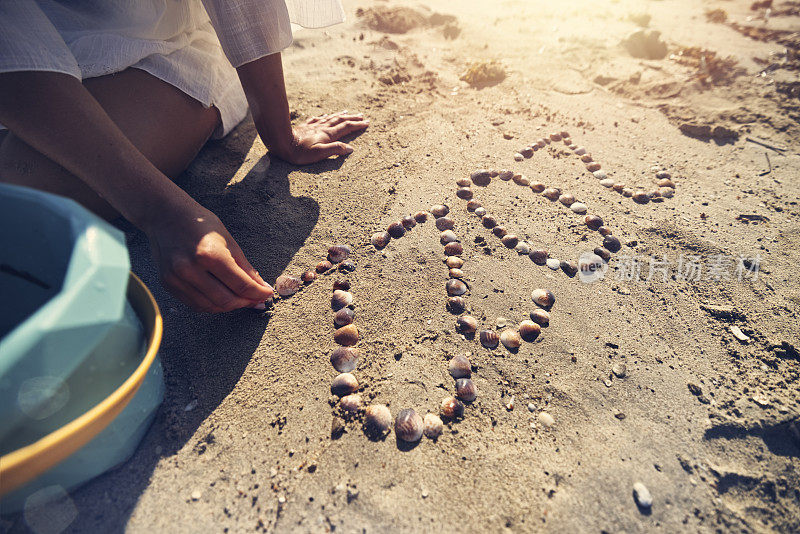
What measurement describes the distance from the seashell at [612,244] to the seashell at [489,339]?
96 cm

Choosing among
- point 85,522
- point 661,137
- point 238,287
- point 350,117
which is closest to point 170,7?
point 350,117

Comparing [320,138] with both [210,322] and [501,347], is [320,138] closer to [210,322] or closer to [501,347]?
[210,322]

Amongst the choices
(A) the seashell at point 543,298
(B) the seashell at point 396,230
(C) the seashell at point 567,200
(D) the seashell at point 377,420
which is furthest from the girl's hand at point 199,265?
(C) the seashell at point 567,200

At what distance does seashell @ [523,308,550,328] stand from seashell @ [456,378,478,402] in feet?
1.58

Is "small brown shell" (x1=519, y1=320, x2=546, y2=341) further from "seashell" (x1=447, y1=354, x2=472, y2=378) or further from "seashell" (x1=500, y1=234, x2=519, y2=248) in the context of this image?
"seashell" (x1=500, y1=234, x2=519, y2=248)

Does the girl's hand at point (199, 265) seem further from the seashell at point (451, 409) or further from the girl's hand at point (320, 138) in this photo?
the girl's hand at point (320, 138)

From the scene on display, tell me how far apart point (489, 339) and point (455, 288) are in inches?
12.2

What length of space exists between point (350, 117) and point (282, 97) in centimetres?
63

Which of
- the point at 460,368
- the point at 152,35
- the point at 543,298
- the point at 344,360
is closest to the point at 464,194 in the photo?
the point at 543,298

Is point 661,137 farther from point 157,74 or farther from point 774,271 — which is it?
point 157,74

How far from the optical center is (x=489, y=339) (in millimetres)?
1723

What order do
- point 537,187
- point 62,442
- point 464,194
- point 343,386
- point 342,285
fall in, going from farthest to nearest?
point 537,187 → point 464,194 → point 342,285 → point 343,386 → point 62,442

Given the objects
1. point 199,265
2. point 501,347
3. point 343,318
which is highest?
point 199,265

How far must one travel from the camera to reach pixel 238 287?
1505 millimetres
